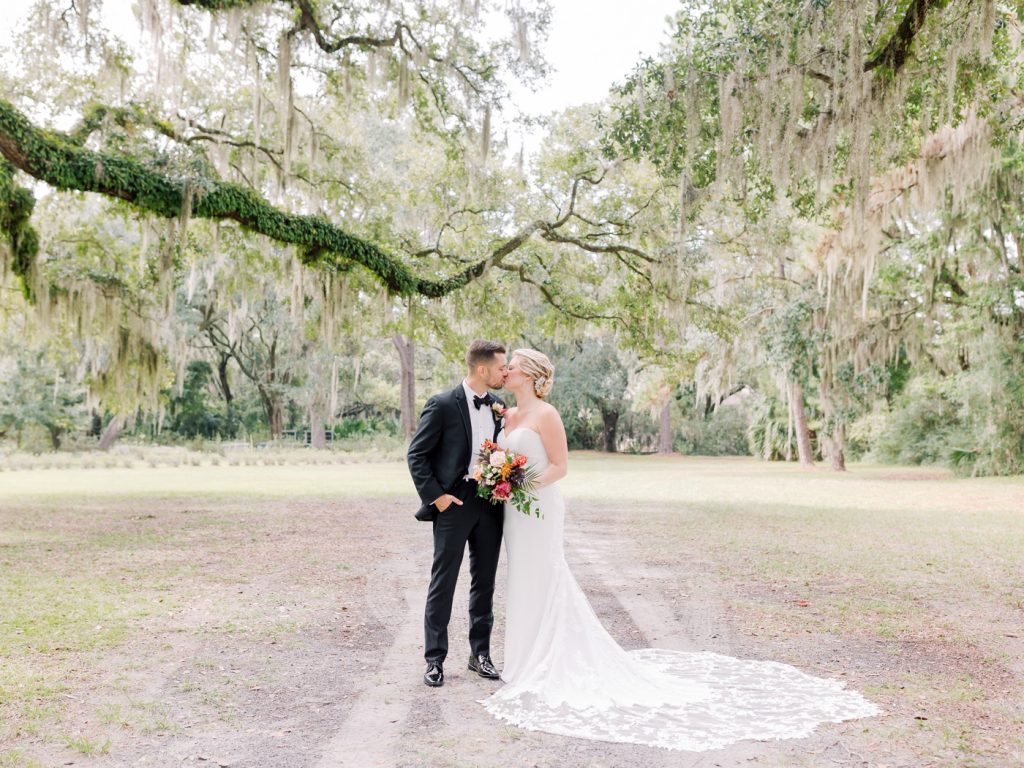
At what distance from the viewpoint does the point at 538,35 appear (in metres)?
11.6

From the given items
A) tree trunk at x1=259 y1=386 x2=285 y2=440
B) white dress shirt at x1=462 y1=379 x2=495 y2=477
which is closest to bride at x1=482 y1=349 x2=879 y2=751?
white dress shirt at x1=462 y1=379 x2=495 y2=477

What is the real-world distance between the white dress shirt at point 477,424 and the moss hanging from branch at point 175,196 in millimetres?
6471

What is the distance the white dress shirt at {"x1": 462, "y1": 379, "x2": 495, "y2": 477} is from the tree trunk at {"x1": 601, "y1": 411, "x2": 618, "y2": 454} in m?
39.9

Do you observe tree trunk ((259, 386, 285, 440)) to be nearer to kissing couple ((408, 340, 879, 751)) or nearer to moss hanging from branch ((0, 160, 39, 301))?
moss hanging from branch ((0, 160, 39, 301))

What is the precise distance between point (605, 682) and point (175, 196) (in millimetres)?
7883

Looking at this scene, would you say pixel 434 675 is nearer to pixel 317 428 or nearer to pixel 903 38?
pixel 903 38

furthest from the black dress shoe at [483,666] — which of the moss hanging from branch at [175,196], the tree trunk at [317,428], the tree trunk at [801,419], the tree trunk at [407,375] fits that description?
the tree trunk at [317,428]

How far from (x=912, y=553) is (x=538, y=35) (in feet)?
26.4

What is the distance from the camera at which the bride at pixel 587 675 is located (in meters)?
3.58

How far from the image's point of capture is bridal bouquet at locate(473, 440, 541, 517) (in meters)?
4.16

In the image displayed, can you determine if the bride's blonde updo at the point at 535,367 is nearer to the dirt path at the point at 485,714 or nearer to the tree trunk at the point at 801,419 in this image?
the dirt path at the point at 485,714

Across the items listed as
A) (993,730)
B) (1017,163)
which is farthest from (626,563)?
(1017,163)

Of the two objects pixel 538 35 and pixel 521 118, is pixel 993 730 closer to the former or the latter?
pixel 538 35

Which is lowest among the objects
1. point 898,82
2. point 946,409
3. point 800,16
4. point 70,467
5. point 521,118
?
point 70,467
